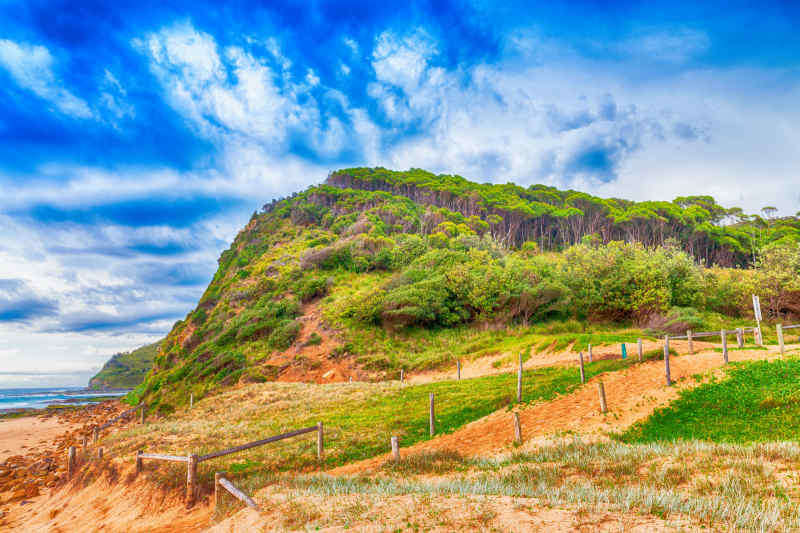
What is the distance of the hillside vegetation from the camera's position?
3403 centimetres

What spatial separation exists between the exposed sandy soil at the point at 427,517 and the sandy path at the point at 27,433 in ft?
107

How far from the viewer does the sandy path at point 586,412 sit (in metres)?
13.2

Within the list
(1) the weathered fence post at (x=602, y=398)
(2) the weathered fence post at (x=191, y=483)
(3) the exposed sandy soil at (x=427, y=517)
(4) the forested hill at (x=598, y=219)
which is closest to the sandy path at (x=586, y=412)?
(1) the weathered fence post at (x=602, y=398)

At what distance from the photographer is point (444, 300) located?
127ft

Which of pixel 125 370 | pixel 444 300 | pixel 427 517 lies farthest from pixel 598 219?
pixel 125 370

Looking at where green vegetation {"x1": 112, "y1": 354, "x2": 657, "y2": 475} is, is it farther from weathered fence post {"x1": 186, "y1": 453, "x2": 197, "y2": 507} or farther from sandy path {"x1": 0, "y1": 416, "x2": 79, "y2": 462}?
sandy path {"x1": 0, "y1": 416, "x2": 79, "y2": 462}

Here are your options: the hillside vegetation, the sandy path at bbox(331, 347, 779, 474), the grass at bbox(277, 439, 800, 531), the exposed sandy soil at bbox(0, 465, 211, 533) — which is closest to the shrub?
the hillside vegetation

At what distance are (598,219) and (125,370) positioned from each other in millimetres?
166012

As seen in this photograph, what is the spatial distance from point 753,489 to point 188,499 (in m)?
12.0

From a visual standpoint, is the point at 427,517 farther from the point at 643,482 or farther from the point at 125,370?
the point at 125,370

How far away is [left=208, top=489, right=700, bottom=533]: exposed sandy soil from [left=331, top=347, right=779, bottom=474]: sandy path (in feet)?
15.9

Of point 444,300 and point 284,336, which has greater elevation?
point 444,300

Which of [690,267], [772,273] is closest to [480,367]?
[690,267]

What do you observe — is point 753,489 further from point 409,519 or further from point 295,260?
point 295,260
